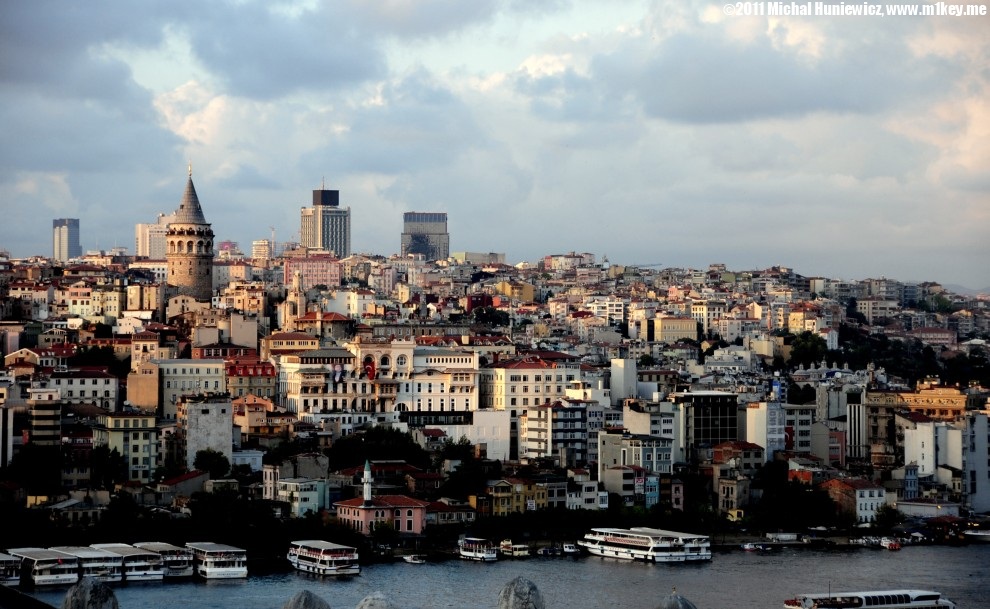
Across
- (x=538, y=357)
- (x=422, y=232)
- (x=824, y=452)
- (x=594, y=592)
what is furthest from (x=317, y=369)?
(x=422, y=232)

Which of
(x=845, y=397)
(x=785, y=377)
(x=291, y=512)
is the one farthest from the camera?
(x=785, y=377)

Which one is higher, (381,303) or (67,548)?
(381,303)

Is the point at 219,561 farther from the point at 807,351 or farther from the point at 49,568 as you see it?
the point at 807,351

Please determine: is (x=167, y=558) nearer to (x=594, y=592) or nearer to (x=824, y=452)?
(x=594, y=592)

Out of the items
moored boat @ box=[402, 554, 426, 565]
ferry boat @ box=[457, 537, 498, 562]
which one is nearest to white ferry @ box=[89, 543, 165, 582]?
moored boat @ box=[402, 554, 426, 565]

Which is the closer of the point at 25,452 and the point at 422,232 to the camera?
the point at 25,452

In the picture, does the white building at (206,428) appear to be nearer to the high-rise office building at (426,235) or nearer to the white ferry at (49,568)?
the white ferry at (49,568)
